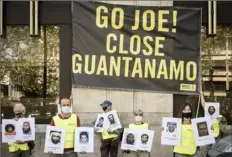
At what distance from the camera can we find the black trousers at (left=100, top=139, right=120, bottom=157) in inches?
406

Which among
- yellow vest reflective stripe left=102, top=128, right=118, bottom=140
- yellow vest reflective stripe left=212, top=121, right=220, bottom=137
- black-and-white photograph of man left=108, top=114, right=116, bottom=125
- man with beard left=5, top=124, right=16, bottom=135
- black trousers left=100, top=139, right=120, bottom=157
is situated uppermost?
black-and-white photograph of man left=108, top=114, right=116, bottom=125

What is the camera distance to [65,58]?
12219 mm

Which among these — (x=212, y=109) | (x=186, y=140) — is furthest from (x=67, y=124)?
Result: (x=212, y=109)

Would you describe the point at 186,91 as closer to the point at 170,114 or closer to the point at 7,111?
the point at 170,114

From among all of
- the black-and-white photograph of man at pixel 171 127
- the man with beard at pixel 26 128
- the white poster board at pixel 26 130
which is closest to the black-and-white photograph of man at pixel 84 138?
the white poster board at pixel 26 130

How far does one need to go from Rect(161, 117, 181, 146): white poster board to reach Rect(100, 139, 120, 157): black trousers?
1.40 m

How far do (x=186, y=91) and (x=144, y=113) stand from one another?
1311 mm

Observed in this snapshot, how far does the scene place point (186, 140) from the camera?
8.84 metres

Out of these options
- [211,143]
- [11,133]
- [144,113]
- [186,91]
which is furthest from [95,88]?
[211,143]

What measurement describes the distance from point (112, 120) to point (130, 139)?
61 centimetres

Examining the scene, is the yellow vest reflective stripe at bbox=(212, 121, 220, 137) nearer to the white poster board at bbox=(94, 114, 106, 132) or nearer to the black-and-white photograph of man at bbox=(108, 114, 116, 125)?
the black-and-white photograph of man at bbox=(108, 114, 116, 125)

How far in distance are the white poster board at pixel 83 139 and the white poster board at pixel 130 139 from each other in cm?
133

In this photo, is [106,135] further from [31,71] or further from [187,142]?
[31,71]


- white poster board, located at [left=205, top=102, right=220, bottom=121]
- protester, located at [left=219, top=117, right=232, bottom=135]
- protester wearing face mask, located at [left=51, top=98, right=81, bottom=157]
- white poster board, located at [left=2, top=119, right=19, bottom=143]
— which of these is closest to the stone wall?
white poster board, located at [left=205, top=102, right=220, bottom=121]
